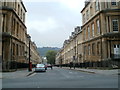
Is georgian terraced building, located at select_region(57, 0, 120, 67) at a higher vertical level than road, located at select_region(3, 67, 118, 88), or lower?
higher

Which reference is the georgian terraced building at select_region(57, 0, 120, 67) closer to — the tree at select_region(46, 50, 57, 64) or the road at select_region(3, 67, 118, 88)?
the road at select_region(3, 67, 118, 88)

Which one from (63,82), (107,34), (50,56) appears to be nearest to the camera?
(63,82)

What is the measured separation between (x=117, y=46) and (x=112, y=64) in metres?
4.27

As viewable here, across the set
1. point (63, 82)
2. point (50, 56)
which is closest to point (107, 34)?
point (63, 82)

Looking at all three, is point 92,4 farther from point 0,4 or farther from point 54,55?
point 54,55

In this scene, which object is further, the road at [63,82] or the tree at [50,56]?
the tree at [50,56]

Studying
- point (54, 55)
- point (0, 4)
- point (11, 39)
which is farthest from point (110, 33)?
point (54, 55)

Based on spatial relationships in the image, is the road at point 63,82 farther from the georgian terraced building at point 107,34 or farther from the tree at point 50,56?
the tree at point 50,56

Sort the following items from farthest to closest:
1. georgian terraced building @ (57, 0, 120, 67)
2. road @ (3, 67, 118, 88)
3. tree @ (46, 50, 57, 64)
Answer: tree @ (46, 50, 57, 64), georgian terraced building @ (57, 0, 120, 67), road @ (3, 67, 118, 88)

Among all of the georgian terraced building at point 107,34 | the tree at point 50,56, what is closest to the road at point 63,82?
the georgian terraced building at point 107,34

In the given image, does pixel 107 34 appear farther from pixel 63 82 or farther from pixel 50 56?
pixel 50 56

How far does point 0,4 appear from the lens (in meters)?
32.4

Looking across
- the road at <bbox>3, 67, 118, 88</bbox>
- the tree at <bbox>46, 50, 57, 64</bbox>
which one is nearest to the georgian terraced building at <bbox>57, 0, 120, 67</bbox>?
the road at <bbox>3, 67, 118, 88</bbox>

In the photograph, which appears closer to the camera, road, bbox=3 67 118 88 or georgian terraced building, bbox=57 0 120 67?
road, bbox=3 67 118 88
